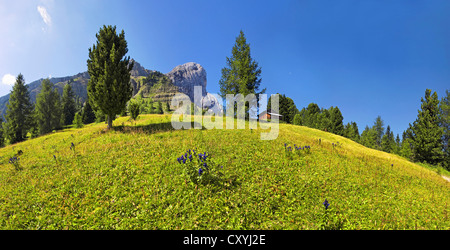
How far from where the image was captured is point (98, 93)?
16016 mm

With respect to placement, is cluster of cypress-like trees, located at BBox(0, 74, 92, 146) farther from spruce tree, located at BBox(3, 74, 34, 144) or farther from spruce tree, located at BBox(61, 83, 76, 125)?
spruce tree, located at BBox(61, 83, 76, 125)

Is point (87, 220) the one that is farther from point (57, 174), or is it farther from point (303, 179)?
point (303, 179)

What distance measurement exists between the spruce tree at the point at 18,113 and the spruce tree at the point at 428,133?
88.7 m

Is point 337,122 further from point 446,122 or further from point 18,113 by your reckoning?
point 18,113

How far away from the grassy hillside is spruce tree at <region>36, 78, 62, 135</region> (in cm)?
5401

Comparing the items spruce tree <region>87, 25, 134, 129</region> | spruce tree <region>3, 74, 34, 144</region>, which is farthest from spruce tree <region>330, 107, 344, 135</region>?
spruce tree <region>3, 74, 34, 144</region>

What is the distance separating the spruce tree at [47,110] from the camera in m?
46.2

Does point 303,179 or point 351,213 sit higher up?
point 303,179

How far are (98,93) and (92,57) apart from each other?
15.3 ft

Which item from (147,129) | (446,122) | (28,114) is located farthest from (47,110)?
(446,122)

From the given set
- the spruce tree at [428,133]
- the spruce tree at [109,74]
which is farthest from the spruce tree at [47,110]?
the spruce tree at [428,133]

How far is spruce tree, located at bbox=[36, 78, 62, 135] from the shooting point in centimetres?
4619

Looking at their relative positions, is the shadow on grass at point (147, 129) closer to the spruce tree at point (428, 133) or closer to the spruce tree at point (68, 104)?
the spruce tree at point (428, 133)

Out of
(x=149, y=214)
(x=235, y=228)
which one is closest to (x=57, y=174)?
(x=149, y=214)
